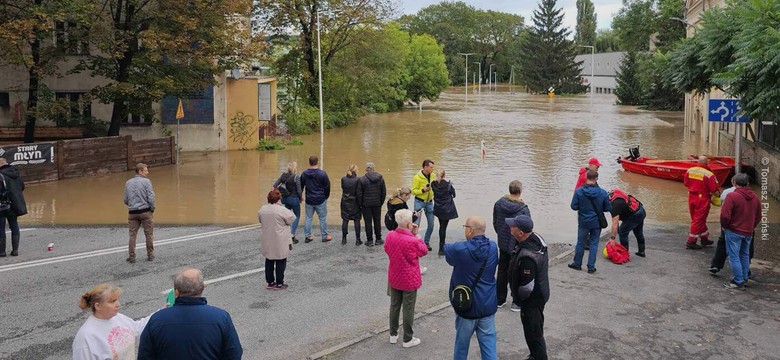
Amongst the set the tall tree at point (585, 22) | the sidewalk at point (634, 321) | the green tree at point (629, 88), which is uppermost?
the tall tree at point (585, 22)

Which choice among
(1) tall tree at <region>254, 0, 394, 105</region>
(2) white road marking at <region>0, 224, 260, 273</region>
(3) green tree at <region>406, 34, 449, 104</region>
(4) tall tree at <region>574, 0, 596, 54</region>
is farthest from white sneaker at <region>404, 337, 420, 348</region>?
(4) tall tree at <region>574, 0, 596, 54</region>

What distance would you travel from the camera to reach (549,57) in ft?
365

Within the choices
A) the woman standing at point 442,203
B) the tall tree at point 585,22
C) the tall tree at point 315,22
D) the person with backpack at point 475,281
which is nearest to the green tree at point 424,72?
the tall tree at point 315,22

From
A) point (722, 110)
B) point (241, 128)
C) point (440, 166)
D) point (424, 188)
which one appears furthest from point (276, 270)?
point (241, 128)

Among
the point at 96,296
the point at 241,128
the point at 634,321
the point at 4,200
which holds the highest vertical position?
the point at 241,128

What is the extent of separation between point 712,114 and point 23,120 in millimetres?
25978

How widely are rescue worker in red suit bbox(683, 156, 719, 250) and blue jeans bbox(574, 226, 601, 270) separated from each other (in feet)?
9.28

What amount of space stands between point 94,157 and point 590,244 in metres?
18.3

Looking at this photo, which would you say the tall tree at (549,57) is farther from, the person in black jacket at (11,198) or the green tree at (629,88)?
the person in black jacket at (11,198)

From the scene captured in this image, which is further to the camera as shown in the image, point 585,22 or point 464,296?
point 585,22

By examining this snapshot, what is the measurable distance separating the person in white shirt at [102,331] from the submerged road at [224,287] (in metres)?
2.60

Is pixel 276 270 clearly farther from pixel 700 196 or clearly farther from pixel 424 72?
pixel 424 72

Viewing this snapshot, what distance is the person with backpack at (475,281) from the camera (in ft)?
21.1

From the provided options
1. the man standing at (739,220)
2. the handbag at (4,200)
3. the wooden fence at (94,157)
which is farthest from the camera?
the wooden fence at (94,157)
